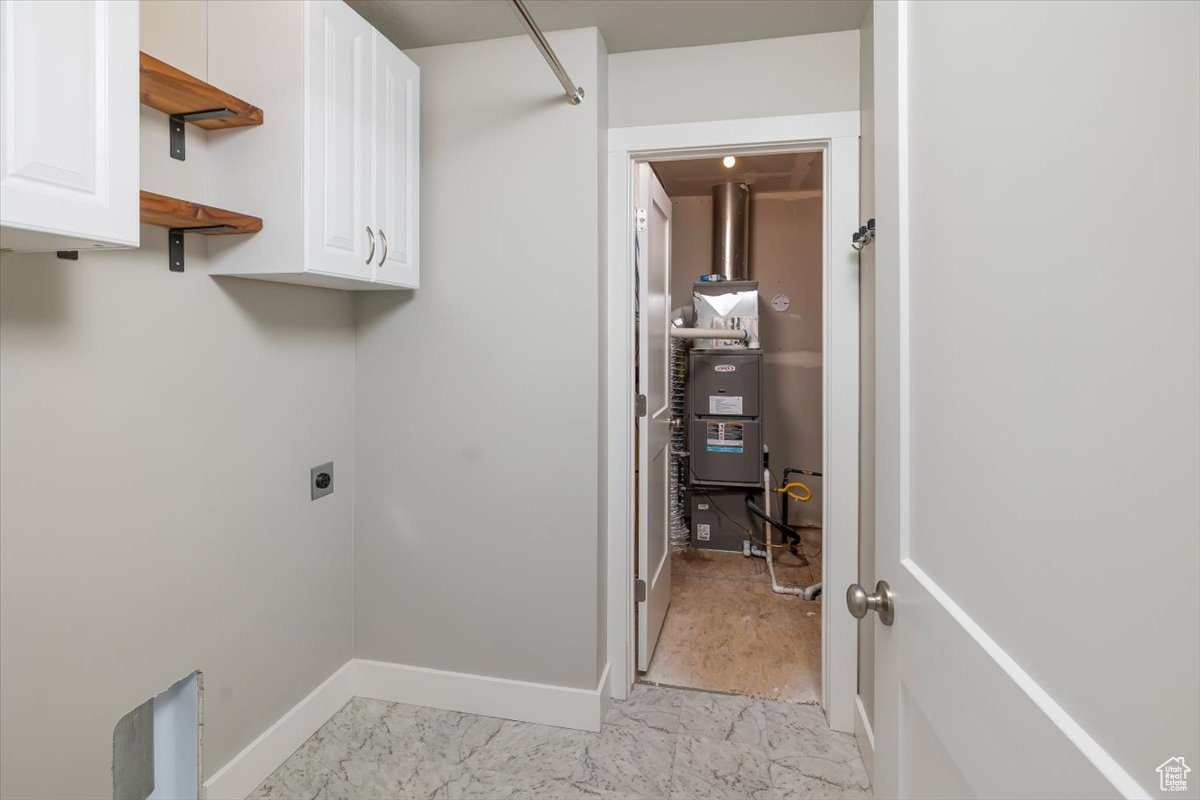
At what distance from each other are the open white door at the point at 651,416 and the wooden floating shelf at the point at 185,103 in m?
1.44

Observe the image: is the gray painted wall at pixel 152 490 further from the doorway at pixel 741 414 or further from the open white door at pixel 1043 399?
the open white door at pixel 1043 399

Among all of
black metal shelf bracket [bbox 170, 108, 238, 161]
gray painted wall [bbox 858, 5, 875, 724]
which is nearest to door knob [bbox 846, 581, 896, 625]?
A: gray painted wall [bbox 858, 5, 875, 724]

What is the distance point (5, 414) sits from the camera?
125 cm

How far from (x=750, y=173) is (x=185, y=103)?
11.3 ft

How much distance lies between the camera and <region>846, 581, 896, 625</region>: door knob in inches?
35.8

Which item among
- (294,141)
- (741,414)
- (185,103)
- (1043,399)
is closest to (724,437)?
(741,414)

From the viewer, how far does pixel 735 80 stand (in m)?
2.22

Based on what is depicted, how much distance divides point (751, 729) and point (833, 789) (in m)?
0.36

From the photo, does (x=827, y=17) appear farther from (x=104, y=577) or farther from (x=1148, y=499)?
(x=104, y=577)

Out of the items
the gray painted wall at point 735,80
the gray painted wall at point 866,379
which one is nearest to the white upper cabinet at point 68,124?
the gray painted wall at point 735,80

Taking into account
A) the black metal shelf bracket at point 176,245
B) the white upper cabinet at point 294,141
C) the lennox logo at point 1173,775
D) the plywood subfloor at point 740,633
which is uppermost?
the white upper cabinet at point 294,141

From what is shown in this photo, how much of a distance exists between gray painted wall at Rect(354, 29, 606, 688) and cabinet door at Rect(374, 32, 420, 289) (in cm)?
14

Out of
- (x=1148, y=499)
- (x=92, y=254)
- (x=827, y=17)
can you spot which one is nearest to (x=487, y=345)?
(x=92, y=254)

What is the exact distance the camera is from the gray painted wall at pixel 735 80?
2152 mm
